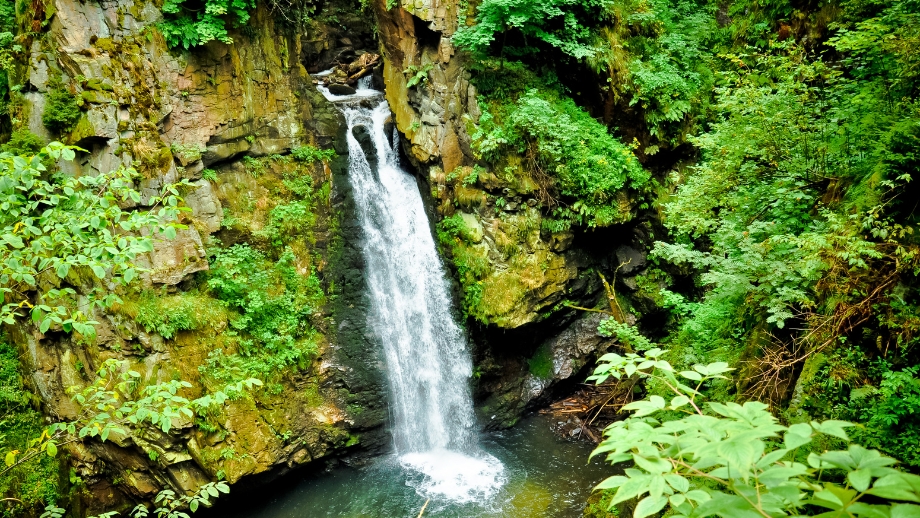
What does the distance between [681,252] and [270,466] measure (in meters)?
7.48

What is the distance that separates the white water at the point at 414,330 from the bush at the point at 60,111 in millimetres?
5186

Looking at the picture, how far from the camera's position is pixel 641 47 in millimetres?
11688

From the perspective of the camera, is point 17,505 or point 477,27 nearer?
point 17,505

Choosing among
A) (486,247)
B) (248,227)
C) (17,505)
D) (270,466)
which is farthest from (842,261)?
(17,505)

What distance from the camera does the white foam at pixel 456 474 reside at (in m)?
8.97

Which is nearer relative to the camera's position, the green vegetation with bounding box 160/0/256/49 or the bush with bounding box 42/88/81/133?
the bush with bounding box 42/88/81/133

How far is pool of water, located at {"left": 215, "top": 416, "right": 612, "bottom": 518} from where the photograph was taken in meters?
8.60

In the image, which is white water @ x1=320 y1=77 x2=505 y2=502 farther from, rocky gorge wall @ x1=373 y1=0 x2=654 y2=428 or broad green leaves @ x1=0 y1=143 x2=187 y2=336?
broad green leaves @ x1=0 y1=143 x2=187 y2=336

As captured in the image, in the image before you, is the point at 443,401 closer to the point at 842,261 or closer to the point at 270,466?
the point at 270,466

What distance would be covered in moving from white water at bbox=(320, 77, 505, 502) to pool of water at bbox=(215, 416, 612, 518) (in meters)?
0.19

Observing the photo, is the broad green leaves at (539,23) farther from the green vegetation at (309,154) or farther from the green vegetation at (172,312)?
the green vegetation at (172,312)

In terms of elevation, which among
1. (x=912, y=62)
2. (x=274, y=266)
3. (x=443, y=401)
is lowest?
(x=443, y=401)

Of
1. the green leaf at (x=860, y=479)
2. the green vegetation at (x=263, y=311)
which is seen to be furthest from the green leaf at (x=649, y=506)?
the green vegetation at (x=263, y=311)

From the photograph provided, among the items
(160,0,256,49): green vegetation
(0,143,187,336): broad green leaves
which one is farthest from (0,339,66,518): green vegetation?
(0,143,187,336): broad green leaves
